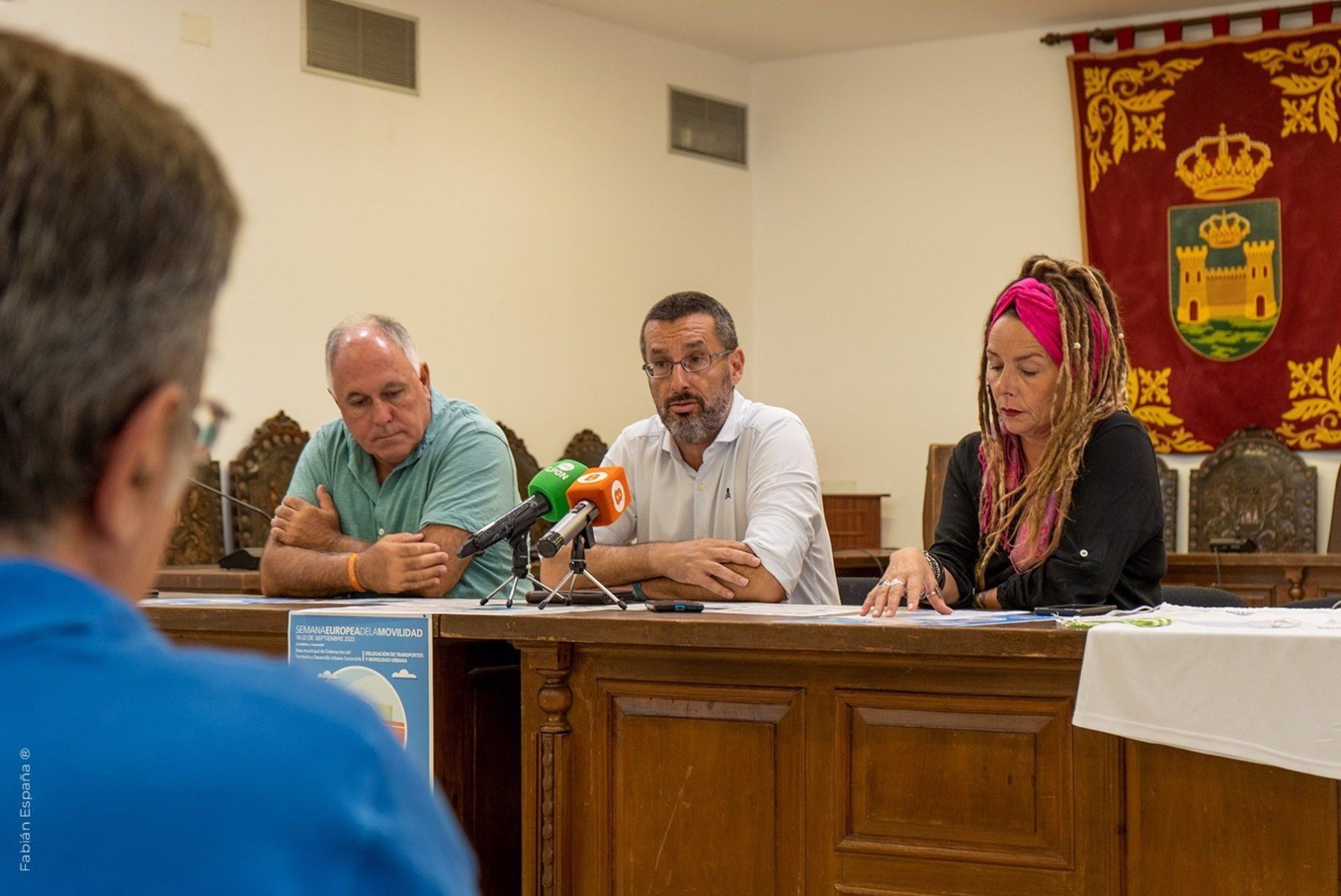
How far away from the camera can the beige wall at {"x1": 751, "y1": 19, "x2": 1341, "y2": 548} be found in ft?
27.3

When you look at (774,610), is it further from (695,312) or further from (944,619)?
(695,312)

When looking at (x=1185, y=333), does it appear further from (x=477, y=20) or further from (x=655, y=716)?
(x=655, y=716)

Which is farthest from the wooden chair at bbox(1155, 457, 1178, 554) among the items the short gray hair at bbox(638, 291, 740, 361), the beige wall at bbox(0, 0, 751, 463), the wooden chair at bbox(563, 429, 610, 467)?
the short gray hair at bbox(638, 291, 740, 361)

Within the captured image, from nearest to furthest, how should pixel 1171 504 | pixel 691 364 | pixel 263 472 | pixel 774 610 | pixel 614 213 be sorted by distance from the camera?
1. pixel 774 610
2. pixel 691 364
3. pixel 263 472
4. pixel 1171 504
5. pixel 614 213

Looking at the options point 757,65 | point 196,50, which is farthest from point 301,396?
point 757,65

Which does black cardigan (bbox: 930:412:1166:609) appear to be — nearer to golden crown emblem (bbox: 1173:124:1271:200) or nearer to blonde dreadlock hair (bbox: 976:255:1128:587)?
blonde dreadlock hair (bbox: 976:255:1128:587)

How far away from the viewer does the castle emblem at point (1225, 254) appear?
7672 millimetres

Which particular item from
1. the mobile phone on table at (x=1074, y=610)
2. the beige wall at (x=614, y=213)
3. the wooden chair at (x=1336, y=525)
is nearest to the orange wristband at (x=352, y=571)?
the mobile phone on table at (x=1074, y=610)

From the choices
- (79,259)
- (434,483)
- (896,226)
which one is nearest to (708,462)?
(434,483)

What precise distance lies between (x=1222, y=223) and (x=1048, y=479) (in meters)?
5.38

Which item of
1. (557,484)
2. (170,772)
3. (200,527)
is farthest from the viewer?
(200,527)

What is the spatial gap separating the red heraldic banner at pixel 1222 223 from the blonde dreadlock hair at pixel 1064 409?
16.3 ft

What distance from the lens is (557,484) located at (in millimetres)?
3066

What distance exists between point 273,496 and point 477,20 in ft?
8.84
